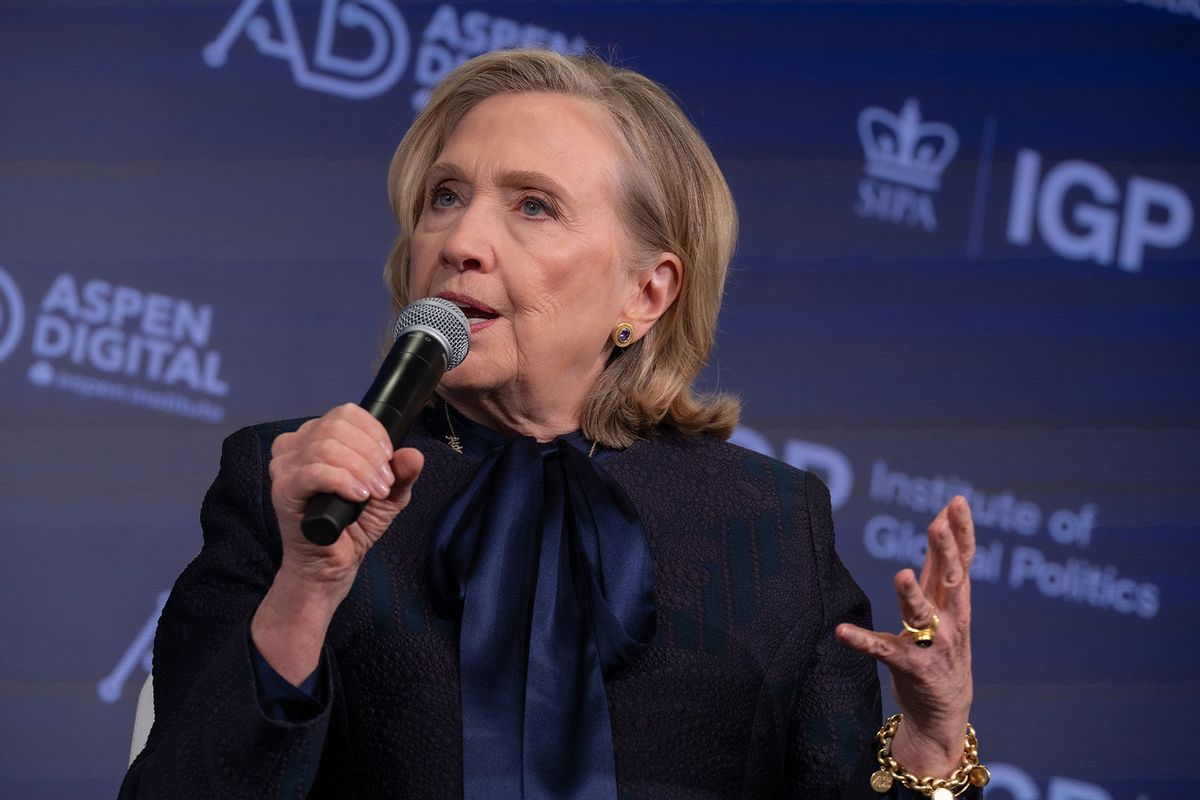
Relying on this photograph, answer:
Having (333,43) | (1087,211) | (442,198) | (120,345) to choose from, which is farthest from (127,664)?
(1087,211)

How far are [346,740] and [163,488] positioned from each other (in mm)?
1630

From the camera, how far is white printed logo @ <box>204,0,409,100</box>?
3.16 m

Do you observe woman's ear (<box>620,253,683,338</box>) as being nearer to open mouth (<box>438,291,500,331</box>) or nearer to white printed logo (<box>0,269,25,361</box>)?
open mouth (<box>438,291,500,331</box>)

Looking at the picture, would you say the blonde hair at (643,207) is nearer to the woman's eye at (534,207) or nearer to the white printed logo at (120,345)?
the woman's eye at (534,207)

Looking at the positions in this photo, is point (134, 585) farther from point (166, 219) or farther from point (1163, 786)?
point (1163, 786)

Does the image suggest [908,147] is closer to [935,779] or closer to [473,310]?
[473,310]

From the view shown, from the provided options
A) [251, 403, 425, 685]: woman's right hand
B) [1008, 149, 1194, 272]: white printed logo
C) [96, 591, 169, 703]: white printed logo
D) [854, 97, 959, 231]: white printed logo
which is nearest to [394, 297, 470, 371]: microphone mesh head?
[251, 403, 425, 685]: woman's right hand

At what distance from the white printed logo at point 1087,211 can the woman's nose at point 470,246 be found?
182 centimetres

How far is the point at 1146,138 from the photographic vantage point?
3.28 m

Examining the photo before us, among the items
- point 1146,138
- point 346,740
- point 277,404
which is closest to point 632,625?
point 346,740

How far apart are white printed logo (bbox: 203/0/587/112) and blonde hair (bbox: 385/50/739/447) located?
1.20 m

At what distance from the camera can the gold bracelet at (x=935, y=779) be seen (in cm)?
157

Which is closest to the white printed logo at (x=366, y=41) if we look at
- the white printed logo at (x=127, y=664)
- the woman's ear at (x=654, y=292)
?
the white printed logo at (x=127, y=664)

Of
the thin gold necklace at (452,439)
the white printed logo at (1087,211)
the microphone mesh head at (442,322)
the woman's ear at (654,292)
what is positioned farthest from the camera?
the white printed logo at (1087,211)
